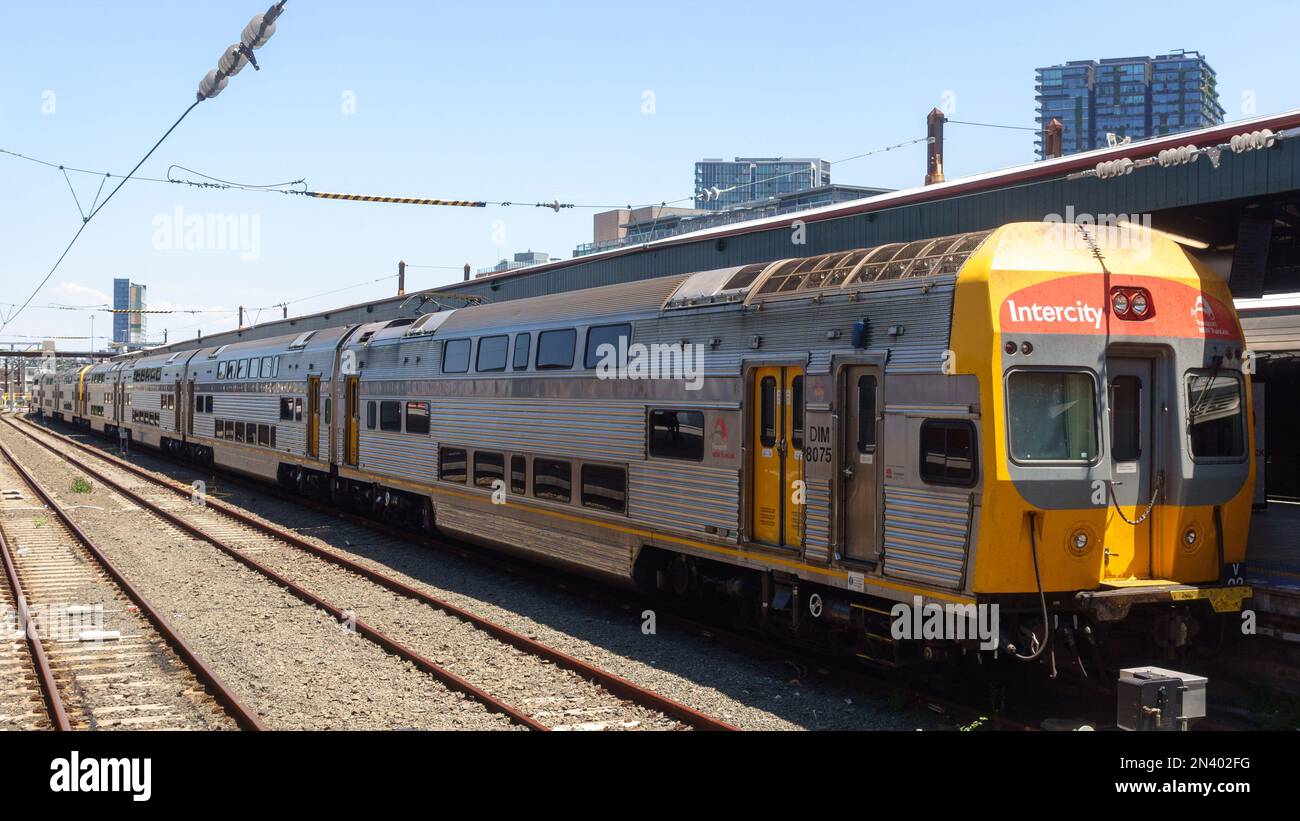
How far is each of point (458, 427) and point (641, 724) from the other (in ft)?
27.0

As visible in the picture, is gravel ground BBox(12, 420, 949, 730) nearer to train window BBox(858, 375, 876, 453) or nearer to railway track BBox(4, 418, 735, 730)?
railway track BBox(4, 418, 735, 730)

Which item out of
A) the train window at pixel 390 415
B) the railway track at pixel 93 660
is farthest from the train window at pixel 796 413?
the train window at pixel 390 415

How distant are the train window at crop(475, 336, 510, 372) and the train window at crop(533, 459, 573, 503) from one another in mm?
1794

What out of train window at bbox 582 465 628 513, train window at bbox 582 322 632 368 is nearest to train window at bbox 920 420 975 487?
train window at bbox 582 465 628 513

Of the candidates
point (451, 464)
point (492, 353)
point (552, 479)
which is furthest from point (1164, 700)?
point (451, 464)

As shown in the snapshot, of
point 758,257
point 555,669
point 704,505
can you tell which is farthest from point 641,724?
point 758,257

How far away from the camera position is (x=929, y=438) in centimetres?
853

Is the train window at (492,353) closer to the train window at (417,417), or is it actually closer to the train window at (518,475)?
the train window at (518,475)

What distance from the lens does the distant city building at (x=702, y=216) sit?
48.0 m

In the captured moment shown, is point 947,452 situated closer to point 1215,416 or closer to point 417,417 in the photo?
point 1215,416

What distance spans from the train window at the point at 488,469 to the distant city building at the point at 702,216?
2087 cm

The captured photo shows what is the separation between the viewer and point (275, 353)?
2541cm

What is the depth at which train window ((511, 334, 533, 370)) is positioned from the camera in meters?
14.6

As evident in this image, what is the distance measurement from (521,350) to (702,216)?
37.0 meters
